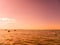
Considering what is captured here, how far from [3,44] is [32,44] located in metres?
0.55

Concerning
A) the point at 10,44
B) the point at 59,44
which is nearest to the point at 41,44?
the point at 59,44

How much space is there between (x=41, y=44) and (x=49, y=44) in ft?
0.60

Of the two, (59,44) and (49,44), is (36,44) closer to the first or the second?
(49,44)

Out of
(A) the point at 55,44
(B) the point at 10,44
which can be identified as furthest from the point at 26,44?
(A) the point at 55,44

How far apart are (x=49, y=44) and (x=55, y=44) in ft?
0.36

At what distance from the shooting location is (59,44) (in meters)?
2.86

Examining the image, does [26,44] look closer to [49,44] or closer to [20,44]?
[20,44]

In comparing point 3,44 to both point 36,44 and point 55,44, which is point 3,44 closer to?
point 36,44

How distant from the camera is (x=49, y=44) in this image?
2.89m

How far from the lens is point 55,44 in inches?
113

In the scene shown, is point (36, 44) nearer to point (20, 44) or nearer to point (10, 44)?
point (20, 44)

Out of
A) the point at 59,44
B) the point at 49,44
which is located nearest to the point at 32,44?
the point at 49,44

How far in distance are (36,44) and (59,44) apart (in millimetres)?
432

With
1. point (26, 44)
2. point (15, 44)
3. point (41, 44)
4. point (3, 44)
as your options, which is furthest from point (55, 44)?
point (3, 44)
